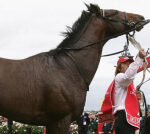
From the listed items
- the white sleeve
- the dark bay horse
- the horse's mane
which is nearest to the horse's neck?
the dark bay horse

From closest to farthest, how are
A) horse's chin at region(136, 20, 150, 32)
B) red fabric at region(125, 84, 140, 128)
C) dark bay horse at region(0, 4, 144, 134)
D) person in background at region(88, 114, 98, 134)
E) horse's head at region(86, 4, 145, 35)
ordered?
dark bay horse at region(0, 4, 144, 134) → red fabric at region(125, 84, 140, 128) → horse's head at region(86, 4, 145, 35) → horse's chin at region(136, 20, 150, 32) → person in background at region(88, 114, 98, 134)

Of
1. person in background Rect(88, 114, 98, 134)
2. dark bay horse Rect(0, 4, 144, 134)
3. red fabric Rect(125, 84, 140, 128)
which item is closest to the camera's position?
dark bay horse Rect(0, 4, 144, 134)

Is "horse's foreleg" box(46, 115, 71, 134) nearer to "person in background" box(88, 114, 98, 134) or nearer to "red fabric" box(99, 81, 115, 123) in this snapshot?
"red fabric" box(99, 81, 115, 123)

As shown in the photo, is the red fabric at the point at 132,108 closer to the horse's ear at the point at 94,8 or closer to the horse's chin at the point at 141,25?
the horse's chin at the point at 141,25

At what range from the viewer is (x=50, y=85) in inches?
149

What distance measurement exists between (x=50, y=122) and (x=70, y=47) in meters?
1.25

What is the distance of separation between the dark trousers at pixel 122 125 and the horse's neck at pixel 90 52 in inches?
32.8

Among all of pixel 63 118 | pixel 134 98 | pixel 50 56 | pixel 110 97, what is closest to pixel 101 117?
pixel 110 97

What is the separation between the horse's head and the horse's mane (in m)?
0.09

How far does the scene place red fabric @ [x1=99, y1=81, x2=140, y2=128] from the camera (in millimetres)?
4332

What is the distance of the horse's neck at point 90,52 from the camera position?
13.7ft

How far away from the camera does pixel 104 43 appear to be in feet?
14.7

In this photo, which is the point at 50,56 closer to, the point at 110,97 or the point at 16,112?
the point at 16,112

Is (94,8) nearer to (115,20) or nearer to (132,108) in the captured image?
(115,20)
